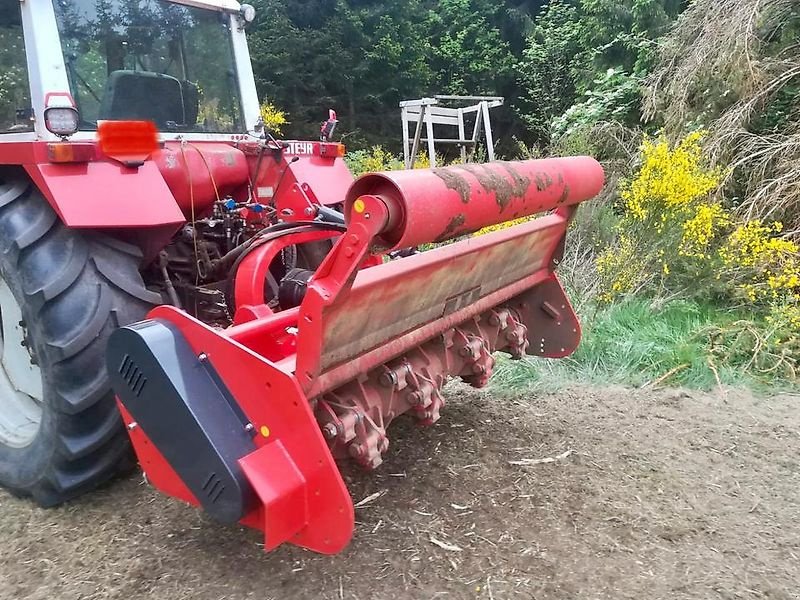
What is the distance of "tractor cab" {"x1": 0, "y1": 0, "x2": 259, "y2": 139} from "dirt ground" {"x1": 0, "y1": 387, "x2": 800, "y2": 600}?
1.51 meters

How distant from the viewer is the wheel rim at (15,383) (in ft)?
9.82

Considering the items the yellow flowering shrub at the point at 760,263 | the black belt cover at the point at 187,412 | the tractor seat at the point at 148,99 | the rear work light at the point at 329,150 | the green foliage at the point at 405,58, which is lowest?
the yellow flowering shrub at the point at 760,263

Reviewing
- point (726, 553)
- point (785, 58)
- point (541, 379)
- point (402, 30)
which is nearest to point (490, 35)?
point (402, 30)

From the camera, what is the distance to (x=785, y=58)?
593 centimetres

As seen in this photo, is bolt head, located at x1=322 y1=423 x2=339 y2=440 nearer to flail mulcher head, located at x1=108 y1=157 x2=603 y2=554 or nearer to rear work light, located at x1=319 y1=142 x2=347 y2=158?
flail mulcher head, located at x1=108 y1=157 x2=603 y2=554

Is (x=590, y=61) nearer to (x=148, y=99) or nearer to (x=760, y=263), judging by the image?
(x=760, y=263)

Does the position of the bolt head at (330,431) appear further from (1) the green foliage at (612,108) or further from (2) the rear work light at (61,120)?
(1) the green foliage at (612,108)

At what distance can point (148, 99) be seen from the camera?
3252mm

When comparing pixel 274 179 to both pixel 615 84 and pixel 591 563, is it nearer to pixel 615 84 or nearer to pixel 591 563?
pixel 591 563

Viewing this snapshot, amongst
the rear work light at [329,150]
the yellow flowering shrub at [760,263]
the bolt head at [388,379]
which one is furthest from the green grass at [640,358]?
the bolt head at [388,379]

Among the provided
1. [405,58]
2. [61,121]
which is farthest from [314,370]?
[405,58]

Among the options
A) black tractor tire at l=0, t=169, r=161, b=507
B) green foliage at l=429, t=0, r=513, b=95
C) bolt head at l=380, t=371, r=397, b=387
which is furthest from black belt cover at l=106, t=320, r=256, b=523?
green foliage at l=429, t=0, r=513, b=95

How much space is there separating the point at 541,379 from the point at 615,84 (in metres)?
5.79

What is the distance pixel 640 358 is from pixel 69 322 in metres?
3.39
